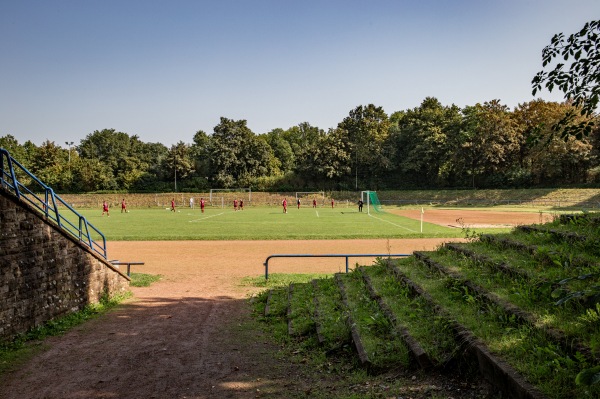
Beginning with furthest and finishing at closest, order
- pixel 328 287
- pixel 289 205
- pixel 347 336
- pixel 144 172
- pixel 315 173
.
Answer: pixel 144 172
pixel 315 173
pixel 289 205
pixel 328 287
pixel 347 336

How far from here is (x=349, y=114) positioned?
82.3 metres

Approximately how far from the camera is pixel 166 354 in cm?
735

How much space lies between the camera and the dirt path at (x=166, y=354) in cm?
587

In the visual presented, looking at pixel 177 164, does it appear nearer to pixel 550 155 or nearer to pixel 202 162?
pixel 202 162

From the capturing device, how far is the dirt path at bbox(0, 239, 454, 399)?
19.2ft

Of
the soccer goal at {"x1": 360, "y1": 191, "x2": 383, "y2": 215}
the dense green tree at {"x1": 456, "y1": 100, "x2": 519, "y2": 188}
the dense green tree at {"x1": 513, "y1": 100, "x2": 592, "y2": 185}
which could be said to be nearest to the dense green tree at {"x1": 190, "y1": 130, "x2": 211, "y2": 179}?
the soccer goal at {"x1": 360, "y1": 191, "x2": 383, "y2": 215}

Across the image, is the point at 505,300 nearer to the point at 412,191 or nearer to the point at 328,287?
the point at 328,287

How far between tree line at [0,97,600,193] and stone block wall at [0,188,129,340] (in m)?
64.3

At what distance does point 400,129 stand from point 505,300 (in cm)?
7786

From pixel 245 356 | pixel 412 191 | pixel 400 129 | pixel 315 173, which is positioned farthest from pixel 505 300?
pixel 400 129

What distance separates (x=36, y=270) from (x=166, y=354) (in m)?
3.60

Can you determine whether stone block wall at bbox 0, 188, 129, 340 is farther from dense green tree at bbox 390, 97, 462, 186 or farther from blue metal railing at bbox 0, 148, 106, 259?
dense green tree at bbox 390, 97, 462, 186

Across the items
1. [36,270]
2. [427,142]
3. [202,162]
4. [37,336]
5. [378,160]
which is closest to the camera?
[37,336]

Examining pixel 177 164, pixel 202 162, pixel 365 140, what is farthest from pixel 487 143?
pixel 177 164
